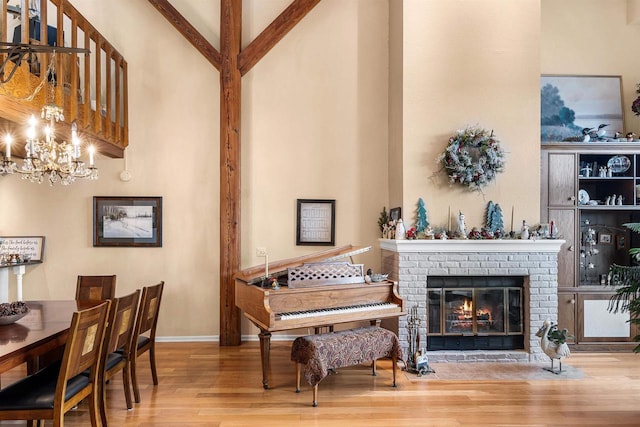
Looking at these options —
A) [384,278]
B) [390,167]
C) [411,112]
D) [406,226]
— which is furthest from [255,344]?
[411,112]

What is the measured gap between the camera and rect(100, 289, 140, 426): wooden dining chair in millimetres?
3061

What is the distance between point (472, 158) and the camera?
487 centimetres

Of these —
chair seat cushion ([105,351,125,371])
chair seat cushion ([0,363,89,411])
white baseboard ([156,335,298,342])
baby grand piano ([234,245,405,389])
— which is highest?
baby grand piano ([234,245,405,389])

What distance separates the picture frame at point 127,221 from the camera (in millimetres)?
5504

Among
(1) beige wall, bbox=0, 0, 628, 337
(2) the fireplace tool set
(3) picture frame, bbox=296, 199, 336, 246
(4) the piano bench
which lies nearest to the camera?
(4) the piano bench

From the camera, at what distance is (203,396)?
3818 millimetres

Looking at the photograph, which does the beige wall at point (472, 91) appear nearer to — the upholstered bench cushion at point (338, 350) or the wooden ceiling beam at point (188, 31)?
the upholstered bench cushion at point (338, 350)

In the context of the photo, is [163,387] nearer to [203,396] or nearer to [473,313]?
[203,396]

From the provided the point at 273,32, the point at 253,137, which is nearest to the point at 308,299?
the point at 253,137

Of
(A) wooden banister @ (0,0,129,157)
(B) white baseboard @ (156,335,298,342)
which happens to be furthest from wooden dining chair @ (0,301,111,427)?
(B) white baseboard @ (156,335,298,342)

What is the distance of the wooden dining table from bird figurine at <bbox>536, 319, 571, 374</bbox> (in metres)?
4.31

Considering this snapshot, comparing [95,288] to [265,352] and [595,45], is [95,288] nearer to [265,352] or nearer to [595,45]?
[265,352]

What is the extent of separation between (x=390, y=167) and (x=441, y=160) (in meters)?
0.89

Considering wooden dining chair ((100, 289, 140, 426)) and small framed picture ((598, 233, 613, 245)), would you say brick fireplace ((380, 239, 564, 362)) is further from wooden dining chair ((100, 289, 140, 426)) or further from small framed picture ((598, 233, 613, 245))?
wooden dining chair ((100, 289, 140, 426))
